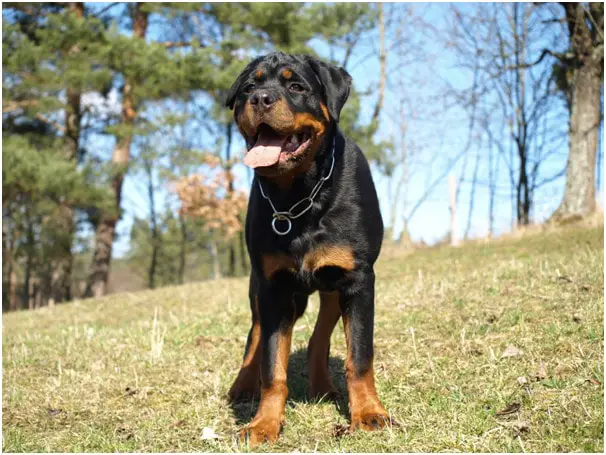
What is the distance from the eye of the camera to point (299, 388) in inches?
187

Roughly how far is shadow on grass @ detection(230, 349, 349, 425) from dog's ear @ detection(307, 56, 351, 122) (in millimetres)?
1852

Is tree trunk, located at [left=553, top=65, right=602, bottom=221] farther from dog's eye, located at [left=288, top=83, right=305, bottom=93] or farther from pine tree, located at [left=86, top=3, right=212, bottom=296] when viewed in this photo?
dog's eye, located at [left=288, top=83, right=305, bottom=93]

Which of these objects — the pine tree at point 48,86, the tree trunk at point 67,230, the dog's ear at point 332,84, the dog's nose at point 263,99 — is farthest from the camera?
the tree trunk at point 67,230

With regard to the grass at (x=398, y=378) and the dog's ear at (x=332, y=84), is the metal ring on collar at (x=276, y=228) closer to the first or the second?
the dog's ear at (x=332, y=84)

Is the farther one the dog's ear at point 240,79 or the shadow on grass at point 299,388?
the shadow on grass at point 299,388

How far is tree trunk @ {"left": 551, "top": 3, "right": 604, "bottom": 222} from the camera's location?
15375mm

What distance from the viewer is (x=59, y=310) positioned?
1531 centimetres

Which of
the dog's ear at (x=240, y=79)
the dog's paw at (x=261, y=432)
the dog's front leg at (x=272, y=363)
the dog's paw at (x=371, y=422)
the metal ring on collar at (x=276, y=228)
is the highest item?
the dog's ear at (x=240, y=79)

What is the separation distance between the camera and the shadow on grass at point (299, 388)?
424cm

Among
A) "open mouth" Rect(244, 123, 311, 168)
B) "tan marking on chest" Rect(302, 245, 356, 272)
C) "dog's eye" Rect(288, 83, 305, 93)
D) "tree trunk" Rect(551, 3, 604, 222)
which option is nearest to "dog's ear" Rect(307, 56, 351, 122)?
"dog's eye" Rect(288, 83, 305, 93)

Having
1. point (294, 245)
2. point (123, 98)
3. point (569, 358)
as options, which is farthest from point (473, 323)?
point (123, 98)

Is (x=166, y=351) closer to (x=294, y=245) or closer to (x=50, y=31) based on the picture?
(x=294, y=245)

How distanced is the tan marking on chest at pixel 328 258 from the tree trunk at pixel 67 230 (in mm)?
21209

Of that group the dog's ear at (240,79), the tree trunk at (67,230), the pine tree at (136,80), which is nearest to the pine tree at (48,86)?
the tree trunk at (67,230)
